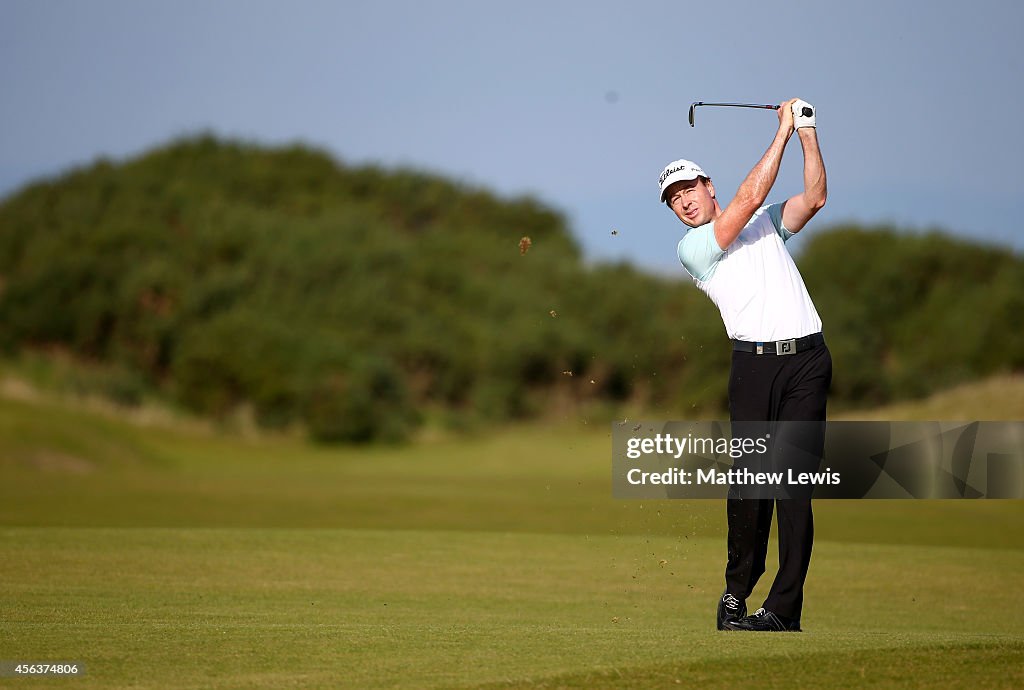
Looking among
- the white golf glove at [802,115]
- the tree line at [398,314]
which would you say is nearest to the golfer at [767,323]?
the white golf glove at [802,115]

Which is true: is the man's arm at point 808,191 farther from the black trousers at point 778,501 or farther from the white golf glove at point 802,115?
the black trousers at point 778,501

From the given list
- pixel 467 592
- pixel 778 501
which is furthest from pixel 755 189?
pixel 467 592

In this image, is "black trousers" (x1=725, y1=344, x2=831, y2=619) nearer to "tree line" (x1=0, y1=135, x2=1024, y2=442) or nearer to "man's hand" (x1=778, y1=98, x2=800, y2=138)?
"man's hand" (x1=778, y1=98, x2=800, y2=138)

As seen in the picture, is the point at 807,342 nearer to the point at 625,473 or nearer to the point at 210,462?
the point at 625,473

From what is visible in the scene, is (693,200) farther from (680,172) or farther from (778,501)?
(778,501)

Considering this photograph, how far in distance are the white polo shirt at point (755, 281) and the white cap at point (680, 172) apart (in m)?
0.27

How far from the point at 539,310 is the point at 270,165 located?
3361 centimetres

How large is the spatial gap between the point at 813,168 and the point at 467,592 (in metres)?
4.18

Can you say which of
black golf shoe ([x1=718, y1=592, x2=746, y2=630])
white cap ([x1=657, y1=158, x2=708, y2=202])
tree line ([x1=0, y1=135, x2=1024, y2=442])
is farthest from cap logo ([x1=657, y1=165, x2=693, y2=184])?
tree line ([x1=0, y1=135, x2=1024, y2=442])

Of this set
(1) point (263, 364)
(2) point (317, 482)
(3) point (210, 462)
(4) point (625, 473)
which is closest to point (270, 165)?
(1) point (263, 364)

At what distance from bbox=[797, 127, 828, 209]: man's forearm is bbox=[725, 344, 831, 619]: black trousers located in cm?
75

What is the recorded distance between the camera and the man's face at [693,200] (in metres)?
7.07

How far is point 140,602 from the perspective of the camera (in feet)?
26.2

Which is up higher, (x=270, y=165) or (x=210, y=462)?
(x=270, y=165)
